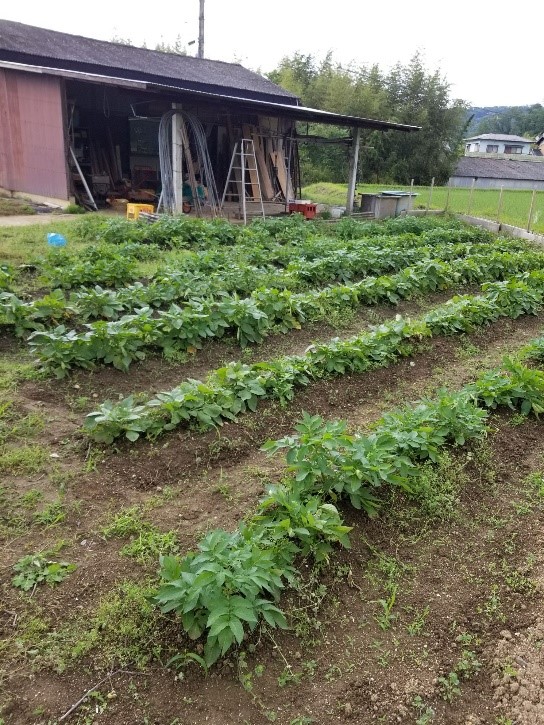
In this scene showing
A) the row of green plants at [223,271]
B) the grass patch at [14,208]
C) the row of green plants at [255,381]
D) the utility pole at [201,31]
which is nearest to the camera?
the row of green plants at [255,381]

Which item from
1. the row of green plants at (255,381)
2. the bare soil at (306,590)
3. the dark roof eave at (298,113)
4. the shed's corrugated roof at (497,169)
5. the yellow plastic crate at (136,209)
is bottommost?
the bare soil at (306,590)

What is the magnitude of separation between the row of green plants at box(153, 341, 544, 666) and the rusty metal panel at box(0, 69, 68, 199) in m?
13.1

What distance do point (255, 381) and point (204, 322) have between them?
146 cm

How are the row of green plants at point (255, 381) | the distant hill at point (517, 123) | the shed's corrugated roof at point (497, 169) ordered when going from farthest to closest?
the distant hill at point (517, 123)
the shed's corrugated roof at point (497, 169)
the row of green plants at point (255, 381)

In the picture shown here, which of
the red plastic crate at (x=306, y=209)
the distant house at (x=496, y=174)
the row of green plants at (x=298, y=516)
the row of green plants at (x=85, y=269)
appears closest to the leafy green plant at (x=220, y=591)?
the row of green plants at (x=298, y=516)

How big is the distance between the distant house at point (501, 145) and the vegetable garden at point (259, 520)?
80895 mm

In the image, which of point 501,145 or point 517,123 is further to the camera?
point 517,123

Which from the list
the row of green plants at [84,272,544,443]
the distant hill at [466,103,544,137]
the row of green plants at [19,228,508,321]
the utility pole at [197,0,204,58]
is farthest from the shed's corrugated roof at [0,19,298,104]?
the distant hill at [466,103,544,137]

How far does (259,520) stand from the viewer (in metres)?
3.26

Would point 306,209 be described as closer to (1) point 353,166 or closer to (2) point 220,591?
(1) point 353,166

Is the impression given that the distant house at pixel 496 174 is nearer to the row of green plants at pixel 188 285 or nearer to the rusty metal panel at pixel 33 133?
the rusty metal panel at pixel 33 133

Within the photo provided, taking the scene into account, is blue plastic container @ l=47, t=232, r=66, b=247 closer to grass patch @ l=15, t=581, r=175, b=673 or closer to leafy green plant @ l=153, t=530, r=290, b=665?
grass patch @ l=15, t=581, r=175, b=673

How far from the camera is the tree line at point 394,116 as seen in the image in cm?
3697

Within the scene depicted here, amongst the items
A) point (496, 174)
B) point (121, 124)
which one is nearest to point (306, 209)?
point (121, 124)
